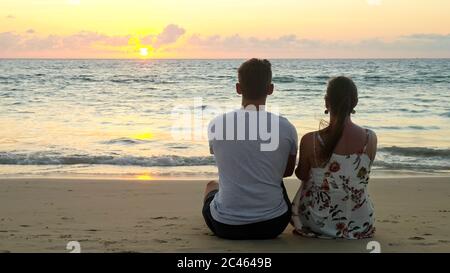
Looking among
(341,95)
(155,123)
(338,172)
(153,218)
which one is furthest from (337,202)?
(155,123)

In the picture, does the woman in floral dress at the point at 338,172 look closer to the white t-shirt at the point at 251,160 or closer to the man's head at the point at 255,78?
the white t-shirt at the point at 251,160

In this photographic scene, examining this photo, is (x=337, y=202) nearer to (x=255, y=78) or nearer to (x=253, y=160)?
(x=253, y=160)

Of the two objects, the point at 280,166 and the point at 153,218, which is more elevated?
the point at 280,166

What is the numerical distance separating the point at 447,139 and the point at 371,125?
310cm

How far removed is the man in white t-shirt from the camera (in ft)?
12.5

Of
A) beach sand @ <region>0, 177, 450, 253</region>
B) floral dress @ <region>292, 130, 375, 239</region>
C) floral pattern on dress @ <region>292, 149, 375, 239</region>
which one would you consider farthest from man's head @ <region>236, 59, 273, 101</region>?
beach sand @ <region>0, 177, 450, 253</region>

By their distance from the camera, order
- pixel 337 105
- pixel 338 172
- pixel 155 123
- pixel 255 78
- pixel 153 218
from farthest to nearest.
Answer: pixel 155 123 < pixel 153 218 < pixel 338 172 < pixel 337 105 < pixel 255 78

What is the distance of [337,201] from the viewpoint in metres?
4.04

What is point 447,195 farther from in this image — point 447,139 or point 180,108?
Answer: point 180,108

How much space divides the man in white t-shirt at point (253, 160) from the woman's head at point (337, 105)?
0.77 ft

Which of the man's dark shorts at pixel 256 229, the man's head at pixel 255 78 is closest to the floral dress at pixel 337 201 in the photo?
the man's dark shorts at pixel 256 229

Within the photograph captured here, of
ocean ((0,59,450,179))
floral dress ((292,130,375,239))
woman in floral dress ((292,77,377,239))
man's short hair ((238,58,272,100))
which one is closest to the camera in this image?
man's short hair ((238,58,272,100))

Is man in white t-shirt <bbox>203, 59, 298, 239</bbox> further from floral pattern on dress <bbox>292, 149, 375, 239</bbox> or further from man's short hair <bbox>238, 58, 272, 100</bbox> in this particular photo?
floral pattern on dress <bbox>292, 149, 375, 239</bbox>

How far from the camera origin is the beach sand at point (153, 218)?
4059mm
